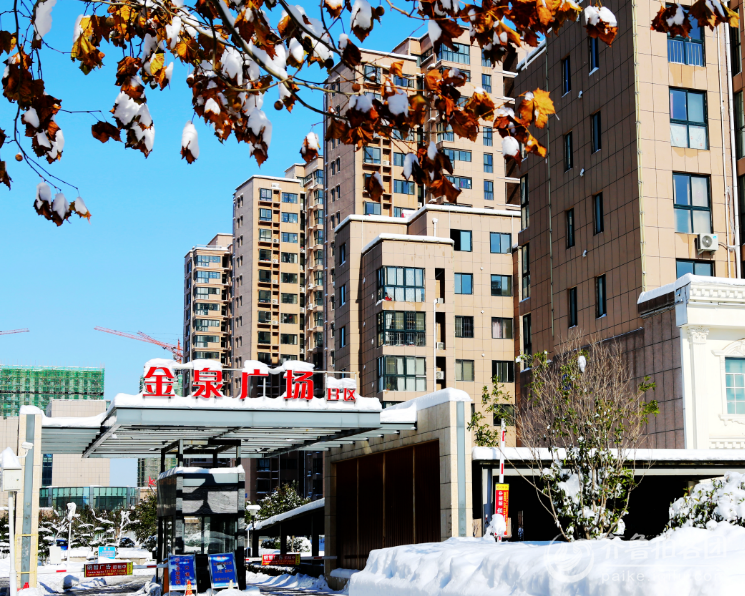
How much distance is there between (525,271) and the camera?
1933 inches

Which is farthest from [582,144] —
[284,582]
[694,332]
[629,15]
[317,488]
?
[317,488]

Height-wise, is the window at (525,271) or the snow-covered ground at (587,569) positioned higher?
the window at (525,271)

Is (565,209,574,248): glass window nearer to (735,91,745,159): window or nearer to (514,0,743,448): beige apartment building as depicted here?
(514,0,743,448): beige apartment building

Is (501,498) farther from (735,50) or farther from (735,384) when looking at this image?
(735,50)

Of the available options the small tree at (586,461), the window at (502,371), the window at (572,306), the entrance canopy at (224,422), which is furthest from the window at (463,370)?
the small tree at (586,461)

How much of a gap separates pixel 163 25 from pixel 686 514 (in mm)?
12859

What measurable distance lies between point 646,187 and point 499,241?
36446mm

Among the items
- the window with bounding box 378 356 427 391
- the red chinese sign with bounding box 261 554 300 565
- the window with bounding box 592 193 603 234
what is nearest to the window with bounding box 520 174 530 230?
the window with bounding box 592 193 603 234

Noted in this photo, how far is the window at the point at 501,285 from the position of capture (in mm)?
72500

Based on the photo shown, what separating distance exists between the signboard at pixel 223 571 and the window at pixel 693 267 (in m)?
19.6

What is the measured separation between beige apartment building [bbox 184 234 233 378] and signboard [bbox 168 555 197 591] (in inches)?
4084

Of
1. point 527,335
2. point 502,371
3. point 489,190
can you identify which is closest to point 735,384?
point 527,335

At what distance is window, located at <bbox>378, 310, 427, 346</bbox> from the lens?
68.8m

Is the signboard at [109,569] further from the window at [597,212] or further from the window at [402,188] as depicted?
the window at [402,188]
